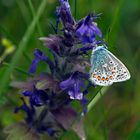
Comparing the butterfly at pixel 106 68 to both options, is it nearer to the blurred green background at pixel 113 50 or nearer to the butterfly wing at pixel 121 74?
the butterfly wing at pixel 121 74

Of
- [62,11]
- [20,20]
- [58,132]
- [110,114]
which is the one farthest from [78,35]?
[20,20]

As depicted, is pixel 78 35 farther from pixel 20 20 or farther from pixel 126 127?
pixel 20 20

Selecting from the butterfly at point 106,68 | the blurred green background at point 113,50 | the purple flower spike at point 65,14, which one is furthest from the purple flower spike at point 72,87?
the blurred green background at point 113,50

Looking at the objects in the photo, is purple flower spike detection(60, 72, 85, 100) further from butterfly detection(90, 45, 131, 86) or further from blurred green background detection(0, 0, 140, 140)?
blurred green background detection(0, 0, 140, 140)

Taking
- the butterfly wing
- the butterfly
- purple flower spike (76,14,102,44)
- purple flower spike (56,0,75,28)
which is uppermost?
purple flower spike (56,0,75,28)

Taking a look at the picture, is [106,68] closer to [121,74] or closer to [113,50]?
[121,74]

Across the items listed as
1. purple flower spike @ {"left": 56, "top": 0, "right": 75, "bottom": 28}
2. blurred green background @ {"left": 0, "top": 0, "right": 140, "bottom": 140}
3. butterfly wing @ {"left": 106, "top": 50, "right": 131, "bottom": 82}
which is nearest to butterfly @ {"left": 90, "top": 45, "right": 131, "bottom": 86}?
butterfly wing @ {"left": 106, "top": 50, "right": 131, "bottom": 82}
